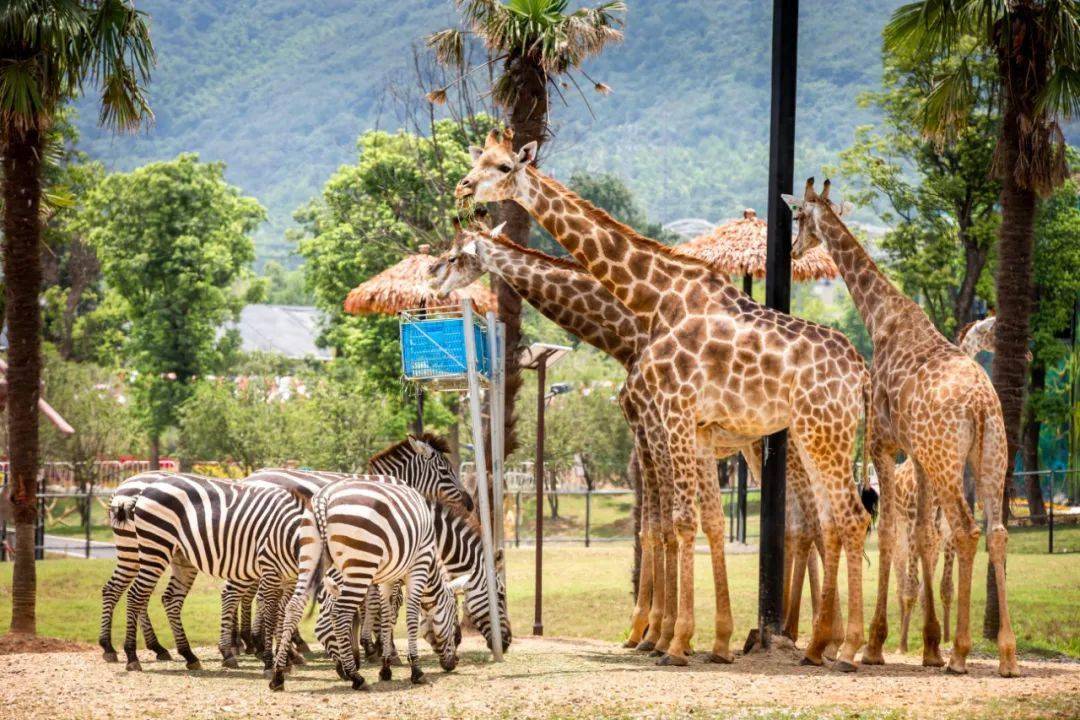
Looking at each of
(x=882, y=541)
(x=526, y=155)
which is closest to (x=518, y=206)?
(x=526, y=155)

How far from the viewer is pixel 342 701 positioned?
31.7 feet

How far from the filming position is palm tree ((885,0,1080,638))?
47.8ft

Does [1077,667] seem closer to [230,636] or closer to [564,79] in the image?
[230,636]

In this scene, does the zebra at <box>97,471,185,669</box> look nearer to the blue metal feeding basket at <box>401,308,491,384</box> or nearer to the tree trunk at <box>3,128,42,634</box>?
the blue metal feeding basket at <box>401,308,491,384</box>

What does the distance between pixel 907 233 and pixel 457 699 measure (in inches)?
1231

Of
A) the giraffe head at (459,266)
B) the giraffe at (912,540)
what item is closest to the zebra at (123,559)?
the giraffe head at (459,266)

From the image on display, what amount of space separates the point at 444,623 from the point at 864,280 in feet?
17.2

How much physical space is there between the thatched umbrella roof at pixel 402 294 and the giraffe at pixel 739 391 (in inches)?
237

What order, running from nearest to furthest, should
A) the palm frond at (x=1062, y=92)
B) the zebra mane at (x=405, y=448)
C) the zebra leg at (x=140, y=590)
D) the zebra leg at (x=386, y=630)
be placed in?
the zebra leg at (x=386, y=630), the zebra leg at (x=140, y=590), the zebra mane at (x=405, y=448), the palm frond at (x=1062, y=92)

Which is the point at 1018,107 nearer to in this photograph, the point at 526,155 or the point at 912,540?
the point at 912,540

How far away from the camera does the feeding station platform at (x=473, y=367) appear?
1234cm

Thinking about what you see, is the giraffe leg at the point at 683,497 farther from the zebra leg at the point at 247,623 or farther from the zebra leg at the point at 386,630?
the zebra leg at the point at 247,623

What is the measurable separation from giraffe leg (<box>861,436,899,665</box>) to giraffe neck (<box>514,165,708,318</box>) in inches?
96.4

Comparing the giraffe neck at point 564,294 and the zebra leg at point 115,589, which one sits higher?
the giraffe neck at point 564,294
